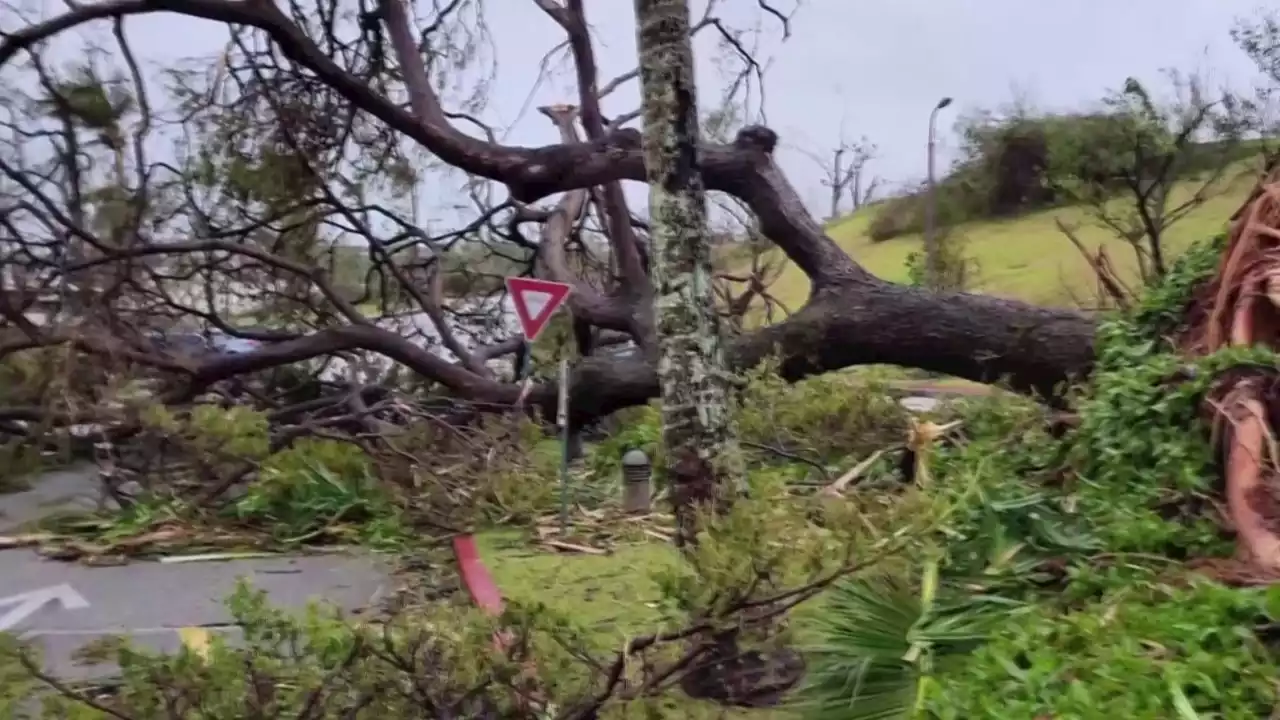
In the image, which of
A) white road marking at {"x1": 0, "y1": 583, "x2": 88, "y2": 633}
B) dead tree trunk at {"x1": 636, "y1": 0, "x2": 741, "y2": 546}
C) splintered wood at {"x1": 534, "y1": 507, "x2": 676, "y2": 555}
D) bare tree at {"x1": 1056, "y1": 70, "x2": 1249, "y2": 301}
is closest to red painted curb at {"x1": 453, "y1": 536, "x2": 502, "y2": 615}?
splintered wood at {"x1": 534, "y1": 507, "x2": 676, "y2": 555}

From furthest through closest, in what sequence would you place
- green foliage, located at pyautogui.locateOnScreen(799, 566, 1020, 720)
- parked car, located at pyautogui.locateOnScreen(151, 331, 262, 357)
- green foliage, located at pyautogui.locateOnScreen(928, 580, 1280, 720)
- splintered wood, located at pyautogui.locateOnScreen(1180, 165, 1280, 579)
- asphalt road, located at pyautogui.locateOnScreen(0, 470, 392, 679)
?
parked car, located at pyautogui.locateOnScreen(151, 331, 262, 357), asphalt road, located at pyautogui.locateOnScreen(0, 470, 392, 679), splintered wood, located at pyautogui.locateOnScreen(1180, 165, 1280, 579), green foliage, located at pyautogui.locateOnScreen(799, 566, 1020, 720), green foliage, located at pyautogui.locateOnScreen(928, 580, 1280, 720)

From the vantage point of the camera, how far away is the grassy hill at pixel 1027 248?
49.6ft

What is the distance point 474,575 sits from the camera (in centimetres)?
564

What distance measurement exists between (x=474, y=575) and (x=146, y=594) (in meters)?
1.67

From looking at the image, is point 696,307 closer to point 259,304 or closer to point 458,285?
point 259,304

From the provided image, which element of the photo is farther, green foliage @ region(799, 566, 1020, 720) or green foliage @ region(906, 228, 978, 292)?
A: green foliage @ region(906, 228, 978, 292)

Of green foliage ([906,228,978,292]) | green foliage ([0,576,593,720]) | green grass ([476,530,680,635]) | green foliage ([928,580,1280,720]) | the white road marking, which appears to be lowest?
green grass ([476,530,680,635])

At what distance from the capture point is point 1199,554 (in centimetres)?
304

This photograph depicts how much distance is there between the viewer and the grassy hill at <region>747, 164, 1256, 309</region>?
15125 mm

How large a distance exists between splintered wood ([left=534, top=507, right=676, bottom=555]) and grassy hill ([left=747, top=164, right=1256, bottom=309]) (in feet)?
24.6

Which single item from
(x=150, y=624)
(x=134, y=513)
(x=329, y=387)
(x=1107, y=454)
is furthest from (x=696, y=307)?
(x=329, y=387)

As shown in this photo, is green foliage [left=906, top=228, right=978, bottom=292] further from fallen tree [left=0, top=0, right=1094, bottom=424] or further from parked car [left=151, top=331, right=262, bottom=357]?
parked car [left=151, top=331, right=262, bottom=357]

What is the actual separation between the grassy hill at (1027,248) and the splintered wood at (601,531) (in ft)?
24.6

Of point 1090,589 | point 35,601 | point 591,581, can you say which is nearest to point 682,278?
point 1090,589
